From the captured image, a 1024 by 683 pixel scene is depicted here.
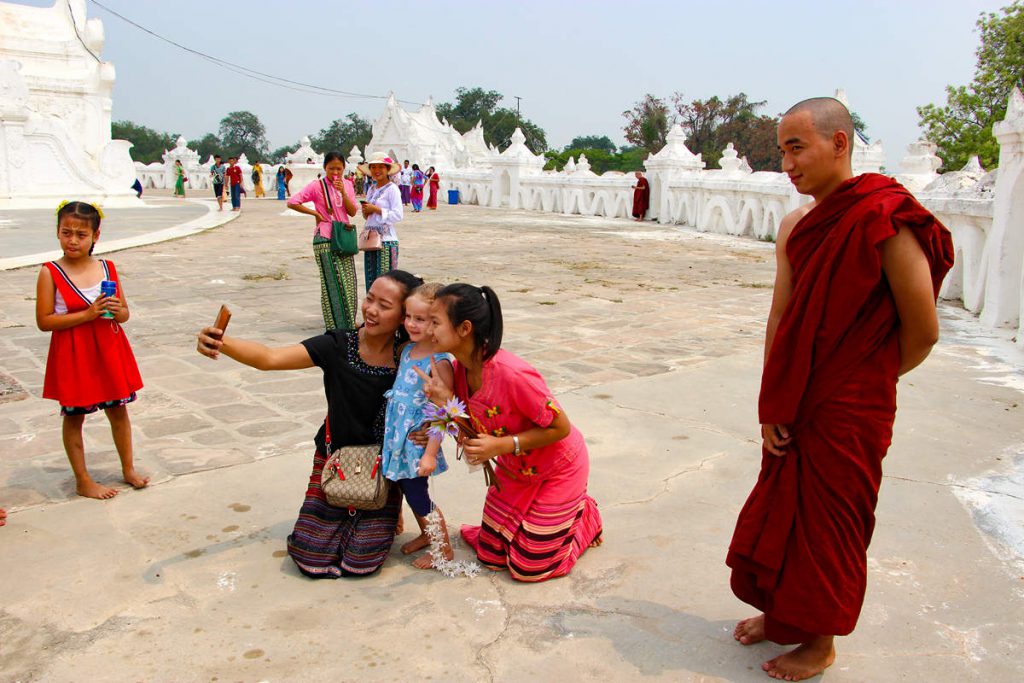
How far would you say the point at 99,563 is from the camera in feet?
10.2

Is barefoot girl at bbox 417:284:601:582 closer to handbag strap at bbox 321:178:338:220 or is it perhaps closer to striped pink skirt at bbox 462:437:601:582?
striped pink skirt at bbox 462:437:601:582

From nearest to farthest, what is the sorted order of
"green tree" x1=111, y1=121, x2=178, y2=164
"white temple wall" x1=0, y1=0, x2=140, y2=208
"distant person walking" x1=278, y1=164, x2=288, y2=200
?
"white temple wall" x1=0, y1=0, x2=140, y2=208 < "distant person walking" x1=278, y1=164, x2=288, y2=200 < "green tree" x1=111, y1=121, x2=178, y2=164

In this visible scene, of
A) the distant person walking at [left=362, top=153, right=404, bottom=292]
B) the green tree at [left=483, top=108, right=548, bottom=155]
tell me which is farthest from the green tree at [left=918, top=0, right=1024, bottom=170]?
the green tree at [left=483, top=108, right=548, bottom=155]

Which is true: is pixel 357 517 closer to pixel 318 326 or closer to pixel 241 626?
pixel 241 626

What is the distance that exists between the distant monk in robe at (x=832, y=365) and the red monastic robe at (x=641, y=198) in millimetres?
21621

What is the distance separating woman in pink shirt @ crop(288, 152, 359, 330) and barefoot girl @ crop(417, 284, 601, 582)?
3726 millimetres

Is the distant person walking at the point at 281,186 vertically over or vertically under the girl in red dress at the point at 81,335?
over

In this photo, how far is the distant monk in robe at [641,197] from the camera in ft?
77.6

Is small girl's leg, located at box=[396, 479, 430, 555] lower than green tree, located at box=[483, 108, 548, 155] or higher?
lower

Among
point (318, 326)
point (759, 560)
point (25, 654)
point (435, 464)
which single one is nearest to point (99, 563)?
point (25, 654)

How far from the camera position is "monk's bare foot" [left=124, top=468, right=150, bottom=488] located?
3.81 metres

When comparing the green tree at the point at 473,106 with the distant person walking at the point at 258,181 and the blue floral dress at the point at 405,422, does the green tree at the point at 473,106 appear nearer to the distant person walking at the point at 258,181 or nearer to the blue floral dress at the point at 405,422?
the distant person walking at the point at 258,181

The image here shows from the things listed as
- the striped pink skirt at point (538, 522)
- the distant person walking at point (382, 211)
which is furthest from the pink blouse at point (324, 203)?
the striped pink skirt at point (538, 522)

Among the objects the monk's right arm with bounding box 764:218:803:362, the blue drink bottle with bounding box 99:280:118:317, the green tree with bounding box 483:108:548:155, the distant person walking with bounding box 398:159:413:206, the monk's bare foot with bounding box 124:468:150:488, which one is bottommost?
the monk's bare foot with bounding box 124:468:150:488
